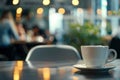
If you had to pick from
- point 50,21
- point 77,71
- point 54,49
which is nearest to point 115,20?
point 50,21

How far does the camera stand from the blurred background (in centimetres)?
385

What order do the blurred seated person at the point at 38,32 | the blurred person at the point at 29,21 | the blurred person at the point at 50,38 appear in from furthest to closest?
the blurred person at the point at 29,21 → the blurred seated person at the point at 38,32 → the blurred person at the point at 50,38

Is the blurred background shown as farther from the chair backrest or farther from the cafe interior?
the chair backrest

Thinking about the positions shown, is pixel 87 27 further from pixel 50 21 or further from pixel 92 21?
pixel 50 21

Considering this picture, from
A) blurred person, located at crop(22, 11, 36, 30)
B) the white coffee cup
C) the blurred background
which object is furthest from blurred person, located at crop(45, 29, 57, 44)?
the white coffee cup

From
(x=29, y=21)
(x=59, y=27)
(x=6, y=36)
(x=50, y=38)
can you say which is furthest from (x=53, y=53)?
(x=29, y=21)

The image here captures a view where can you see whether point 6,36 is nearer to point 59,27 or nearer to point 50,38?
point 50,38

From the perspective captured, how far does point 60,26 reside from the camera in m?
4.92

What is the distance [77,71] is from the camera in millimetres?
868

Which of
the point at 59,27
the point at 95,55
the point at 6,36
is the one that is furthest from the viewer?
the point at 59,27

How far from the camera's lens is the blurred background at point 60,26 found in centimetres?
385

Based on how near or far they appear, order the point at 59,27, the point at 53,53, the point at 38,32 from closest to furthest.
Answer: the point at 53,53, the point at 38,32, the point at 59,27

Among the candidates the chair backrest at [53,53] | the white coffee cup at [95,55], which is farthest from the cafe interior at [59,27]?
the white coffee cup at [95,55]

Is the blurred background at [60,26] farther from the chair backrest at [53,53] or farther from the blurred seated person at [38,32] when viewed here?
the chair backrest at [53,53]
